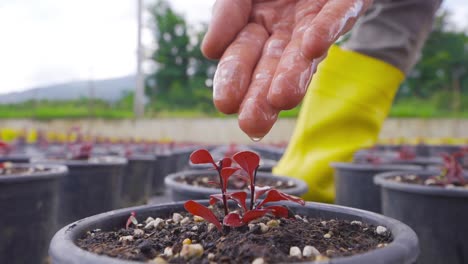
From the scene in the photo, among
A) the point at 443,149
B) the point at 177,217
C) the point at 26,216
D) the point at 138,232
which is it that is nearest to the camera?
the point at 138,232

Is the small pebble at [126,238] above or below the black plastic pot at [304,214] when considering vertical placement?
below

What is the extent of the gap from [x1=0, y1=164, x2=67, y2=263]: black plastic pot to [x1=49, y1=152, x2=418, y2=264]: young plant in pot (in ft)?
2.88

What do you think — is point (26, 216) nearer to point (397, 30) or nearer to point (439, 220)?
point (439, 220)

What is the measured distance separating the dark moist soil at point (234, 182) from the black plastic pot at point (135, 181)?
5.00 ft

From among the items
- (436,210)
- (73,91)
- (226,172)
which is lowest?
(436,210)

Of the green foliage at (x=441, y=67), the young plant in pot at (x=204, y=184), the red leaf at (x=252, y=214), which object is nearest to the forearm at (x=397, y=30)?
the young plant in pot at (x=204, y=184)

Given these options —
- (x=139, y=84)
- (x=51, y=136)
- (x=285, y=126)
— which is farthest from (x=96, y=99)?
(x=285, y=126)

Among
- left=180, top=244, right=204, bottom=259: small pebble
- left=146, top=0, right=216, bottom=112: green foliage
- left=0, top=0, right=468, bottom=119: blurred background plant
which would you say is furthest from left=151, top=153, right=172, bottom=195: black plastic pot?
left=146, top=0, right=216, bottom=112: green foliage

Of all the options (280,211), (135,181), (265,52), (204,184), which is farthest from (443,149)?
(280,211)

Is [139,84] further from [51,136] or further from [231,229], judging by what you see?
[231,229]

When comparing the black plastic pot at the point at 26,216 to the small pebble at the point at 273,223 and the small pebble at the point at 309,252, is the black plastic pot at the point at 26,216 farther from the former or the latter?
the small pebble at the point at 309,252

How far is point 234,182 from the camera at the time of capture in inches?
75.0

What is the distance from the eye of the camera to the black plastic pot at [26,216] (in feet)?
5.21

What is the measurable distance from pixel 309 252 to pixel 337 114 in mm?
2268
